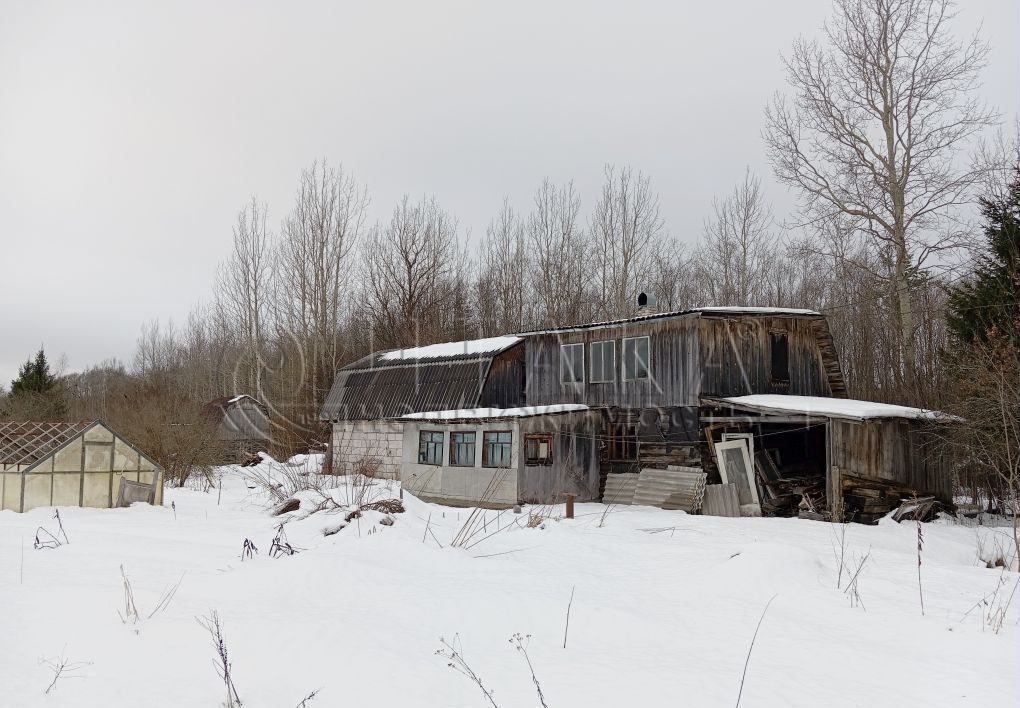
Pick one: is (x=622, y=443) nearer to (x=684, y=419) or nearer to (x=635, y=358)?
(x=684, y=419)

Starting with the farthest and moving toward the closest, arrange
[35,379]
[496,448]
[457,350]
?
[35,379] → [457,350] → [496,448]

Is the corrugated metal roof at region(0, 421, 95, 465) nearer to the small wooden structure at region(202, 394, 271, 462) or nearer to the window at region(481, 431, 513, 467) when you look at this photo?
the window at region(481, 431, 513, 467)

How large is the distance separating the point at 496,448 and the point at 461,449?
1470 mm

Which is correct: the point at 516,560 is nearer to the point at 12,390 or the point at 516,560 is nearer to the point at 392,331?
the point at 392,331

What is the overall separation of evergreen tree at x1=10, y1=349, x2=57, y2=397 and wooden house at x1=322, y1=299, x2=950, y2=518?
2523 centimetres

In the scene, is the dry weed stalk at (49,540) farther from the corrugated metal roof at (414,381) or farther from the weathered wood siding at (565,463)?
the corrugated metal roof at (414,381)

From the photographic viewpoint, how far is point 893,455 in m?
17.4

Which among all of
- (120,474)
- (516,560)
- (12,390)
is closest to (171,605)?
(516,560)

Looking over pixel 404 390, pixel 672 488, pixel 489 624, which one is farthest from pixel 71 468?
pixel 672 488

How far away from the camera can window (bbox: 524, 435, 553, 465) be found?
20.3m

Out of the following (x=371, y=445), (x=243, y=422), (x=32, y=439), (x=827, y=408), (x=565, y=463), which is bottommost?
(x=565, y=463)

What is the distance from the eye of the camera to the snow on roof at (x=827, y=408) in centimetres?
1633

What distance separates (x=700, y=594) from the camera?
9031 millimetres

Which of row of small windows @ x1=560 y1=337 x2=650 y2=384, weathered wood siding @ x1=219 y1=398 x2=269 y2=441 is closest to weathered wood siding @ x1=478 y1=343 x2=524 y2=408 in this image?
row of small windows @ x1=560 y1=337 x2=650 y2=384
